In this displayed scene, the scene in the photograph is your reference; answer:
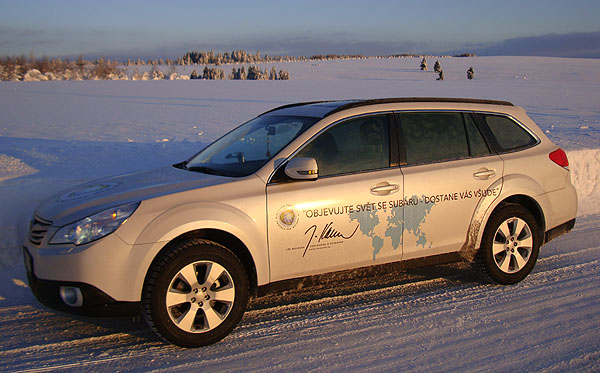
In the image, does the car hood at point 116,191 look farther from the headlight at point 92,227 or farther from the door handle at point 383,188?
the door handle at point 383,188

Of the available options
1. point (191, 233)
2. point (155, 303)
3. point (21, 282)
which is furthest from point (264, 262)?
point (21, 282)

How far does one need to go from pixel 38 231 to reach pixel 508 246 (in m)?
3.95

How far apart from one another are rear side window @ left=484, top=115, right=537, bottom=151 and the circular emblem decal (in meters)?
2.26

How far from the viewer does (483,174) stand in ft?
15.9

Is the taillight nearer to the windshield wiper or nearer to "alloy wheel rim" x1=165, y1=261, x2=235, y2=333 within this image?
the windshield wiper

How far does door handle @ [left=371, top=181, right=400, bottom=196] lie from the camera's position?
4336 millimetres

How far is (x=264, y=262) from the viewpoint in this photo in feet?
13.1

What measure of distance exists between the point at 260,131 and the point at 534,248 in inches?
109

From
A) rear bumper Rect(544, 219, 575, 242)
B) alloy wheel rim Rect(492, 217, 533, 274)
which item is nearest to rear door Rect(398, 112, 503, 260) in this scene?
alloy wheel rim Rect(492, 217, 533, 274)

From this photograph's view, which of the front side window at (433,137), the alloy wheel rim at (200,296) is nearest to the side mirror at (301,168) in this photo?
the alloy wheel rim at (200,296)

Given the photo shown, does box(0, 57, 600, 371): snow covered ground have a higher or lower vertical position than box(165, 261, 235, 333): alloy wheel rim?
lower

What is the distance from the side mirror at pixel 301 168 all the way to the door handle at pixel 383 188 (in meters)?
0.58

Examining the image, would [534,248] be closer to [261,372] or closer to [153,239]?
[261,372]
